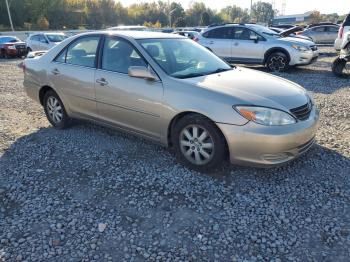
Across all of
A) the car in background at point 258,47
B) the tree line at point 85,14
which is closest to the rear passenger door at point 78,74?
the car in background at point 258,47

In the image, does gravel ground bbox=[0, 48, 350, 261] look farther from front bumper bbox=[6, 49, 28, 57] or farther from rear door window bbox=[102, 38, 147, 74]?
front bumper bbox=[6, 49, 28, 57]

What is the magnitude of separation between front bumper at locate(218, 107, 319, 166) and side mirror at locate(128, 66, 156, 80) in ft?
3.60

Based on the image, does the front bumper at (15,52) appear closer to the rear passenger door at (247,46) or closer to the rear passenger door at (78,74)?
the rear passenger door at (247,46)

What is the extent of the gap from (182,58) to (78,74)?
5.14ft

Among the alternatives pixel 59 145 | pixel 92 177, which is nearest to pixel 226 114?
pixel 92 177

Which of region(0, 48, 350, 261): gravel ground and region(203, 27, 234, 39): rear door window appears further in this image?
region(203, 27, 234, 39): rear door window

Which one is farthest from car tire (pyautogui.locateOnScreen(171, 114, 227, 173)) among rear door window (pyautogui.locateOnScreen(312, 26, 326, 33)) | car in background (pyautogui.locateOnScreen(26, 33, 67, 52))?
rear door window (pyautogui.locateOnScreen(312, 26, 326, 33))

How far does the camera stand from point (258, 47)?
38.0 ft

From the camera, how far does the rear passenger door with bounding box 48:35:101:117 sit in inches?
191

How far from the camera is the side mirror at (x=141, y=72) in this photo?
409cm

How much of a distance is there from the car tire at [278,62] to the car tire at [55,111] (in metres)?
8.06

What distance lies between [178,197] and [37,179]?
175 cm

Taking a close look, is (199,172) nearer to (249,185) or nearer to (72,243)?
(249,185)

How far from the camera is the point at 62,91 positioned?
527cm
